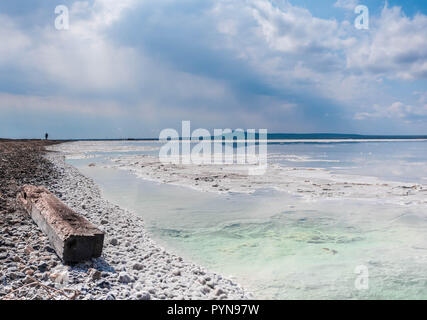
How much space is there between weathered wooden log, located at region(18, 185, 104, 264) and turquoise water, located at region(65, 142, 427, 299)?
1.84 m

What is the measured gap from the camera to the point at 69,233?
537 centimetres

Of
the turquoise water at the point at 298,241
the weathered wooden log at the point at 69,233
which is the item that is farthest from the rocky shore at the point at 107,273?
the turquoise water at the point at 298,241

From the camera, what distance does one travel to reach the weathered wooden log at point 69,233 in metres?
5.27

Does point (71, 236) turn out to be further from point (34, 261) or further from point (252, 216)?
point (252, 216)

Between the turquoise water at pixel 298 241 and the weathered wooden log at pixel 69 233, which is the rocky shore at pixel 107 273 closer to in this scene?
the weathered wooden log at pixel 69 233

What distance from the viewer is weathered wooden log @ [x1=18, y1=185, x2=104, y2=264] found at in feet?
17.3

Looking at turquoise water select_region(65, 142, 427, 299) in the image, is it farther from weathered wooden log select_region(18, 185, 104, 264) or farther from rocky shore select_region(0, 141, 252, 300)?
weathered wooden log select_region(18, 185, 104, 264)

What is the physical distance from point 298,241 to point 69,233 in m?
4.97

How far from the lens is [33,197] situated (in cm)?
818

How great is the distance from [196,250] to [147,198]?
20.3 ft

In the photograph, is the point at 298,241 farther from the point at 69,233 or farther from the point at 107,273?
the point at 69,233

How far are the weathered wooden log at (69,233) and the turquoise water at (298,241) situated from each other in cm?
184

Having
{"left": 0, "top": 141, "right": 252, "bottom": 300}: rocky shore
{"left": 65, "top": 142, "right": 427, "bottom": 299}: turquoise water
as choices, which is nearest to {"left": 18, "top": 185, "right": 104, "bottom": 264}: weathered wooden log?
{"left": 0, "top": 141, "right": 252, "bottom": 300}: rocky shore

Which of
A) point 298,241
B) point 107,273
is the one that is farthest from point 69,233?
point 298,241
